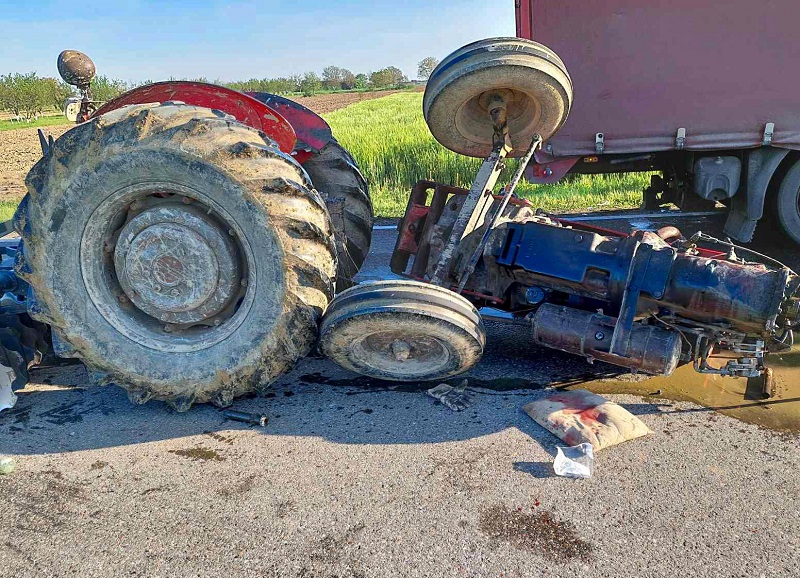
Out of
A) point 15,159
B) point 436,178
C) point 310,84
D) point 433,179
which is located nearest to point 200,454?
point 436,178

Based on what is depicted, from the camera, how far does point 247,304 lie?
3.10m

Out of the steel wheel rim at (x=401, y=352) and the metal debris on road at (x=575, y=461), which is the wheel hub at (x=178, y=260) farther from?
the metal debris on road at (x=575, y=461)

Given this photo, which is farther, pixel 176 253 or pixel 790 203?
pixel 790 203

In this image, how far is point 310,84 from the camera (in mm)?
85062

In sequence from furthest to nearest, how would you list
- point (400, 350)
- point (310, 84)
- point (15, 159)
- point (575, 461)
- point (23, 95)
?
point (310, 84)
point (23, 95)
point (15, 159)
point (400, 350)
point (575, 461)

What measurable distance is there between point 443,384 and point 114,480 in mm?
1696

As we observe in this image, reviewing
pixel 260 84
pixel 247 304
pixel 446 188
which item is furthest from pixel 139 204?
pixel 260 84

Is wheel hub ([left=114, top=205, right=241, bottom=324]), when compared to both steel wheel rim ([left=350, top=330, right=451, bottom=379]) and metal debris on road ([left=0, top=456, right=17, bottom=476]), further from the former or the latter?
metal debris on road ([left=0, top=456, right=17, bottom=476])

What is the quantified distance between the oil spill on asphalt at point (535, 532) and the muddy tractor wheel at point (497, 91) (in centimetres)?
221

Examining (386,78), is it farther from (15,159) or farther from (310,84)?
(15,159)

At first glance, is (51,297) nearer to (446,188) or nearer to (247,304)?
(247,304)

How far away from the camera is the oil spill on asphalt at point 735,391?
3.11 metres

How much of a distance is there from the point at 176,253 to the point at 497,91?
203cm

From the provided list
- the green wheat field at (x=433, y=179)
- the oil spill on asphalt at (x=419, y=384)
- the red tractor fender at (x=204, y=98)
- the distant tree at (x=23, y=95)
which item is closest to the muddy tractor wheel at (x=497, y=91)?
the red tractor fender at (x=204, y=98)
